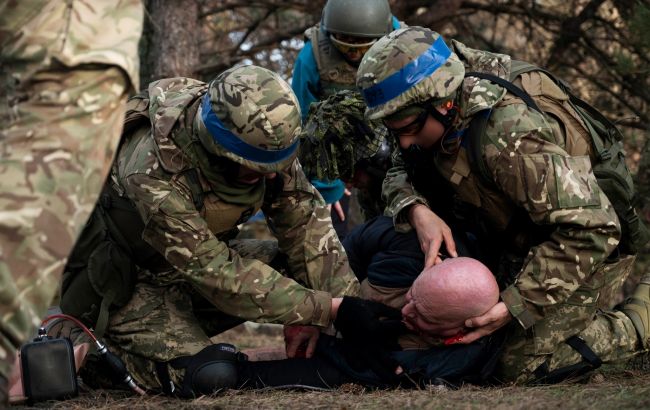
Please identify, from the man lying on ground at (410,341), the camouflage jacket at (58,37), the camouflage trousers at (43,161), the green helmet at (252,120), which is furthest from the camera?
the man lying on ground at (410,341)

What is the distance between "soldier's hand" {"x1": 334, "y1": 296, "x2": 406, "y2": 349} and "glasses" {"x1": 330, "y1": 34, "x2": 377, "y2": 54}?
210cm

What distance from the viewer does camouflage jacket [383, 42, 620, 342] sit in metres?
3.96

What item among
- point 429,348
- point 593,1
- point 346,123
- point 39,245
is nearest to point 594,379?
point 429,348

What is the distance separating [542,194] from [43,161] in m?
2.35

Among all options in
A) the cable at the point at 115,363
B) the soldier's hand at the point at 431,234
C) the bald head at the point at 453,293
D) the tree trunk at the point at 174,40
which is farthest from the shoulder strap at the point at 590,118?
the tree trunk at the point at 174,40

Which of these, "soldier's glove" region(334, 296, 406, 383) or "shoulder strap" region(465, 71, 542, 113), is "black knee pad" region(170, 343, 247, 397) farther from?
"shoulder strap" region(465, 71, 542, 113)

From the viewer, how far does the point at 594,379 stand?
14.6 ft

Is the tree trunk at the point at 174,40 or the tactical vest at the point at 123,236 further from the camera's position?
the tree trunk at the point at 174,40

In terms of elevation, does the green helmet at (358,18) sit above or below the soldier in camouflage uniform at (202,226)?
above

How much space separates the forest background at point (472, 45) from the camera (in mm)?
4039

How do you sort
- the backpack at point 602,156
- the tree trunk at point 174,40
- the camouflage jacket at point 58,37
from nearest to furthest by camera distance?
the camouflage jacket at point 58,37
the backpack at point 602,156
the tree trunk at point 174,40

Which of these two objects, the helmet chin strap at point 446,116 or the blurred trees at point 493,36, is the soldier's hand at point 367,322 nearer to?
the helmet chin strap at point 446,116

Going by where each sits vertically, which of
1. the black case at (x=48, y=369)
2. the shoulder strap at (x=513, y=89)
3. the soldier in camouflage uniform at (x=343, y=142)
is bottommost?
the black case at (x=48, y=369)

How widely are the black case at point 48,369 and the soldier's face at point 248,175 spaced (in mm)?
1073
